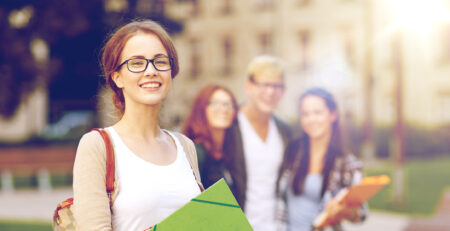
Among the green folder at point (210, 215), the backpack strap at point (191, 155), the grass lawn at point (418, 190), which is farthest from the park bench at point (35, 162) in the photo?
the green folder at point (210, 215)

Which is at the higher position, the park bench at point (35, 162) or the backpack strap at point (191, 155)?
the backpack strap at point (191, 155)

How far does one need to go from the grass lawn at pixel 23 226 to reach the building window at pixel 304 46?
25950 mm

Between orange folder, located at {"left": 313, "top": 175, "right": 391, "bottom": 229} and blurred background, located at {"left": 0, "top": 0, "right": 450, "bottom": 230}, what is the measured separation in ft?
3.36

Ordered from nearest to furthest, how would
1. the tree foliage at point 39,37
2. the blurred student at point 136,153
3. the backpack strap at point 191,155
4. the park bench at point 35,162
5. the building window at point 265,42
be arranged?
the blurred student at point 136,153 < the backpack strap at point 191,155 < the tree foliage at point 39,37 < the park bench at point 35,162 < the building window at point 265,42

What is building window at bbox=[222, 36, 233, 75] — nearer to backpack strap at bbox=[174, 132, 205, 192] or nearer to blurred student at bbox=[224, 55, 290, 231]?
blurred student at bbox=[224, 55, 290, 231]

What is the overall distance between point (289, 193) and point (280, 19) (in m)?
31.8

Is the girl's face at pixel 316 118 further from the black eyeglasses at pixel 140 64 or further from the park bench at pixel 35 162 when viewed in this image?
the park bench at pixel 35 162

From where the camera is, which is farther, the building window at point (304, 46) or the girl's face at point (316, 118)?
the building window at point (304, 46)

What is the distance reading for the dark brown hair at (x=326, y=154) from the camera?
4570 millimetres

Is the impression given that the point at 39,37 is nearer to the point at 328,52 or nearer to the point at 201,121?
the point at 201,121

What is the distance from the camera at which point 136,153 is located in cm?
226

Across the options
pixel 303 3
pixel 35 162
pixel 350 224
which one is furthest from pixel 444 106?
pixel 350 224

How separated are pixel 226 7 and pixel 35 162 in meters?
23.5

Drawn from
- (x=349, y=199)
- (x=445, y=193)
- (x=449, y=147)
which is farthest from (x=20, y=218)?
(x=449, y=147)
